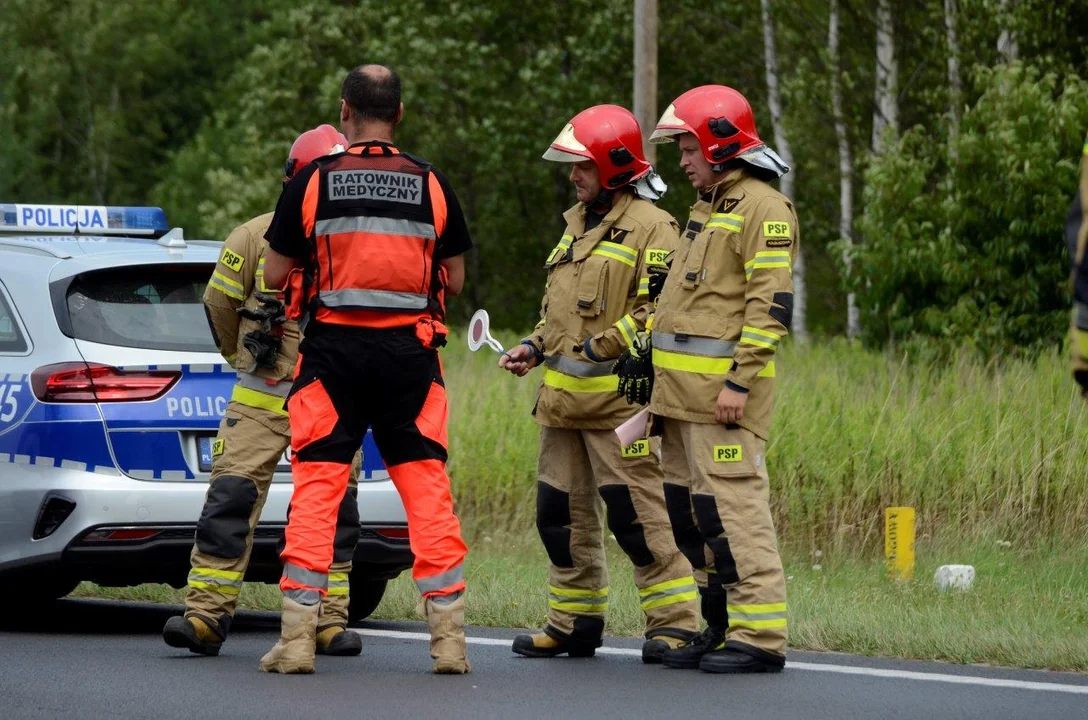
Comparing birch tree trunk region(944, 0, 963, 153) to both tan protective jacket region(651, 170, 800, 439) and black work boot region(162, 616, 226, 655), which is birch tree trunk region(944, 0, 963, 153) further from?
black work boot region(162, 616, 226, 655)

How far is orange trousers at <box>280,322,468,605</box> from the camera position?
624 centimetres

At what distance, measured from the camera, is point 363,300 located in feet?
20.4

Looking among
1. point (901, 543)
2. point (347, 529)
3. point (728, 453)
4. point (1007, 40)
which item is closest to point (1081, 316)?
point (728, 453)

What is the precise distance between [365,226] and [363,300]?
24 cm

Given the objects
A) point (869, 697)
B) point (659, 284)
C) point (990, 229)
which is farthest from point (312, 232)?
point (990, 229)

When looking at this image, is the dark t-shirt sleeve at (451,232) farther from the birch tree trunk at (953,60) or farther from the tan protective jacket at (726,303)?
the birch tree trunk at (953,60)

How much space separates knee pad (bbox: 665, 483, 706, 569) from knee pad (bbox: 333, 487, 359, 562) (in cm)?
127

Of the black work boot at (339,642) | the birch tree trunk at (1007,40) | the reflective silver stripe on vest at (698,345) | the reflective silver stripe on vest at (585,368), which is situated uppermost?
the birch tree trunk at (1007,40)

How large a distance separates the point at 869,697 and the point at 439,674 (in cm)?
145

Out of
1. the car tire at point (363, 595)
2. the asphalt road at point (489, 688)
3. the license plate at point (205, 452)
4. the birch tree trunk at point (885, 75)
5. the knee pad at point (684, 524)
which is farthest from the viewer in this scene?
the birch tree trunk at point (885, 75)

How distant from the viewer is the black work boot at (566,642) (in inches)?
273

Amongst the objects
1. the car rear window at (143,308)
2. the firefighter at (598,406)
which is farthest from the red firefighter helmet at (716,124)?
the car rear window at (143,308)

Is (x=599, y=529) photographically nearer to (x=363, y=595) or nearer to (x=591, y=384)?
(x=591, y=384)

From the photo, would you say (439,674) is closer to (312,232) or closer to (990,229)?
(312,232)
